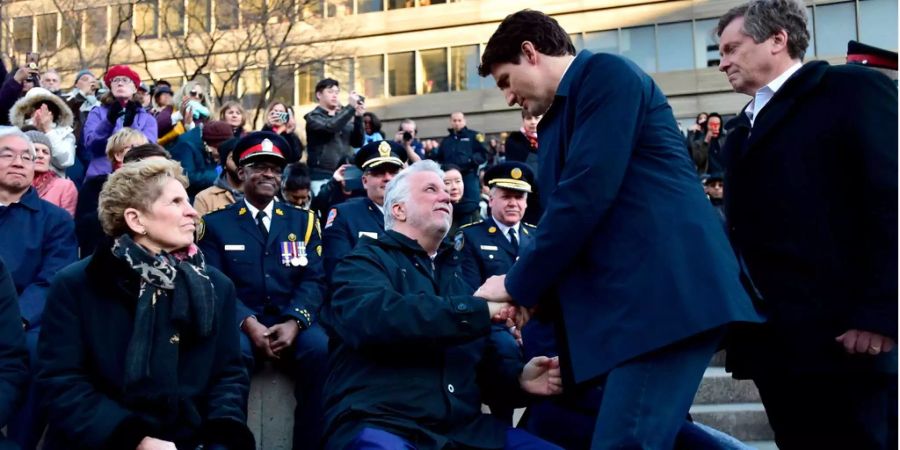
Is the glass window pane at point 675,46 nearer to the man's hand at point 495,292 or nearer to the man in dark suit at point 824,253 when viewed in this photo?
the man in dark suit at point 824,253

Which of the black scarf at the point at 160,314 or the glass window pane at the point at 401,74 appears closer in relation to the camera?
the black scarf at the point at 160,314

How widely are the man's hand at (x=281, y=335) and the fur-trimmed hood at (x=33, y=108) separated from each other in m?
5.14

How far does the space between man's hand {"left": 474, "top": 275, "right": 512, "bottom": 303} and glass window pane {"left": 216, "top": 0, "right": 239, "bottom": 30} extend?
22.1 metres

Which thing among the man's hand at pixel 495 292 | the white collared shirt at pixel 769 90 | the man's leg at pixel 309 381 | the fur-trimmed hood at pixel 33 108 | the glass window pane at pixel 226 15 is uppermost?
the glass window pane at pixel 226 15

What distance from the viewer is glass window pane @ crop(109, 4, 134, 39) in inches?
Answer: 897

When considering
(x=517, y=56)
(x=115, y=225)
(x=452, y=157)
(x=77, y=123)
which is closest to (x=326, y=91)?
(x=77, y=123)

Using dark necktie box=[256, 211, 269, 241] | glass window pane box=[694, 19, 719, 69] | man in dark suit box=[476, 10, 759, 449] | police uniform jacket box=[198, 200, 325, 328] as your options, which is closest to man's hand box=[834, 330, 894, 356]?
man in dark suit box=[476, 10, 759, 449]

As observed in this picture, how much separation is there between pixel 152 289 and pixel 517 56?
1713mm

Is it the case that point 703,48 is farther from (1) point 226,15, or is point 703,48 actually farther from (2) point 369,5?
(1) point 226,15

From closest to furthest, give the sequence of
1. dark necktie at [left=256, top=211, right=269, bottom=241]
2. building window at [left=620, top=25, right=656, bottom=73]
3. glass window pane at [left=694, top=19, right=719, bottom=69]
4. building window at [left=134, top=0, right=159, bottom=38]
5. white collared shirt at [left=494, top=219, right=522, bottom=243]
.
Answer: dark necktie at [left=256, top=211, right=269, bottom=241] < white collared shirt at [left=494, top=219, right=522, bottom=243] < building window at [left=134, top=0, right=159, bottom=38] < glass window pane at [left=694, top=19, right=719, bottom=69] < building window at [left=620, top=25, right=656, bottom=73]

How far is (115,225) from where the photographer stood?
13.8ft

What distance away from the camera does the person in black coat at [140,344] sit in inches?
148

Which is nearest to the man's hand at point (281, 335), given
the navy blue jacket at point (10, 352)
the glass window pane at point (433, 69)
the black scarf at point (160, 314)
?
the black scarf at point (160, 314)

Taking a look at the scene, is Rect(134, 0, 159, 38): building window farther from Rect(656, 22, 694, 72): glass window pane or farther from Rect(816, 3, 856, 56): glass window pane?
Rect(816, 3, 856, 56): glass window pane
